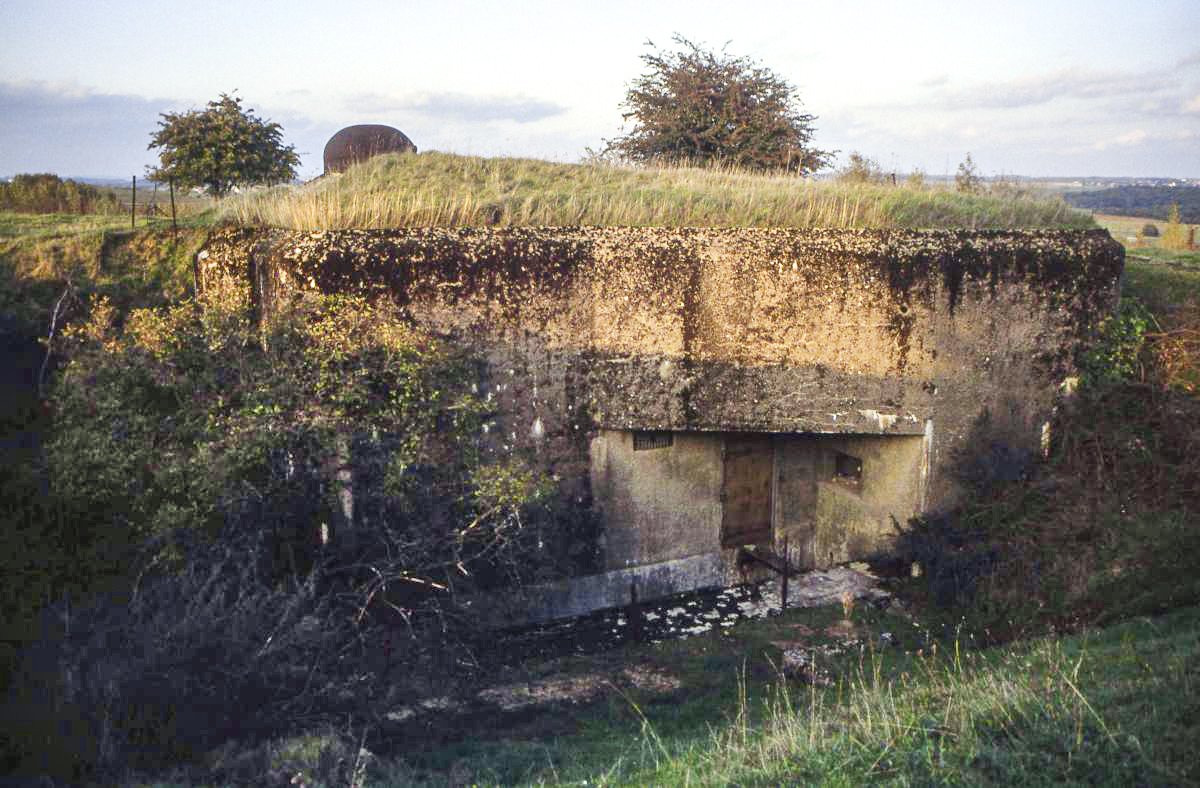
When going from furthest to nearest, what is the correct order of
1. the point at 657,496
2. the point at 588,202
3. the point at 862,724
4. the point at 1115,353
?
the point at 588,202 → the point at 657,496 → the point at 1115,353 → the point at 862,724

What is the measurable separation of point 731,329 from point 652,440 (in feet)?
4.93

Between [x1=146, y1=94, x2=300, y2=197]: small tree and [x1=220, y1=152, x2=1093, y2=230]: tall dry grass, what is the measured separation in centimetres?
448

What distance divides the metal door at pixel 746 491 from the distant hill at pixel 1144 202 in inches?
769

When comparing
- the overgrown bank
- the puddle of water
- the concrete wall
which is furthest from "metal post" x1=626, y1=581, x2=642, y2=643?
the overgrown bank

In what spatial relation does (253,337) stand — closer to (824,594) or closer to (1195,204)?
(824,594)

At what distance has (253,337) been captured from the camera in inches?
290

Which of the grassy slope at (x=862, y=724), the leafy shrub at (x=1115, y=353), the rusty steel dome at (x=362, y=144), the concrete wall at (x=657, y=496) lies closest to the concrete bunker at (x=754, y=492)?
the concrete wall at (x=657, y=496)

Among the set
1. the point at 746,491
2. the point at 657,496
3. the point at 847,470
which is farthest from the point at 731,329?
the point at 847,470

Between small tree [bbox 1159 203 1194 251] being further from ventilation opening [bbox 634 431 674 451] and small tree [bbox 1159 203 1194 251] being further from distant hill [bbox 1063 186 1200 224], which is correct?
ventilation opening [bbox 634 431 674 451]

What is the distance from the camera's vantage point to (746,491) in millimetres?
10031

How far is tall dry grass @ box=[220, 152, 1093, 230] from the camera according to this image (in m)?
8.87

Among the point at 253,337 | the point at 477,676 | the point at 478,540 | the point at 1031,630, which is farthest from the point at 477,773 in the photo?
the point at 1031,630

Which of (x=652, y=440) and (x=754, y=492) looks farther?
(x=754, y=492)

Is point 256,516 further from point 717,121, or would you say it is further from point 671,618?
point 717,121
